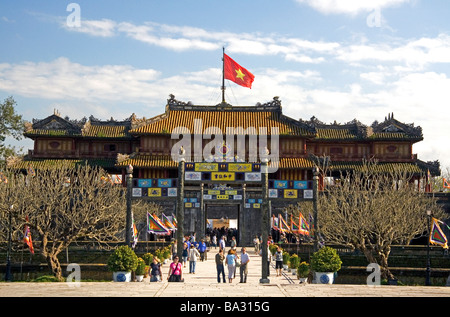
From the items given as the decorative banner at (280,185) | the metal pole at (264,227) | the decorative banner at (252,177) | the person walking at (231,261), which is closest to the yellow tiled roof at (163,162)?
the decorative banner at (280,185)

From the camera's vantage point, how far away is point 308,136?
58.7m

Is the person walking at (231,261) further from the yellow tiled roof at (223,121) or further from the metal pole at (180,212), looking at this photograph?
the yellow tiled roof at (223,121)

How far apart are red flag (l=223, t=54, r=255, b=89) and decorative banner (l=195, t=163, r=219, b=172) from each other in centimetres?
3265

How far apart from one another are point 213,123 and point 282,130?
7041 millimetres

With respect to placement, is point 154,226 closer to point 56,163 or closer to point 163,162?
point 163,162

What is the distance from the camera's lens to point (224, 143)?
59.1m

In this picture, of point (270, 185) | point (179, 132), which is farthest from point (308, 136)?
point (270, 185)

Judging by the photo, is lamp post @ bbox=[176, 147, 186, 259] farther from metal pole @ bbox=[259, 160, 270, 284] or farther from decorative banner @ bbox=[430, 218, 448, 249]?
decorative banner @ bbox=[430, 218, 448, 249]

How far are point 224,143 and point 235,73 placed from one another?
701 centimetres

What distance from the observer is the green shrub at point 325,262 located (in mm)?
23422

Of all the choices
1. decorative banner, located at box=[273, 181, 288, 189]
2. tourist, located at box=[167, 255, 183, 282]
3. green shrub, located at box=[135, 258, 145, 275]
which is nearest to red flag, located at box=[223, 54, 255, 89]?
decorative banner, located at box=[273, 181, 288, 189]

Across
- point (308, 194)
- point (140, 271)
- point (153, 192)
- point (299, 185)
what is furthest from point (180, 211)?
point (308, 194)

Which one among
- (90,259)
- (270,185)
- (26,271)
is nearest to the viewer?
(270,185)
